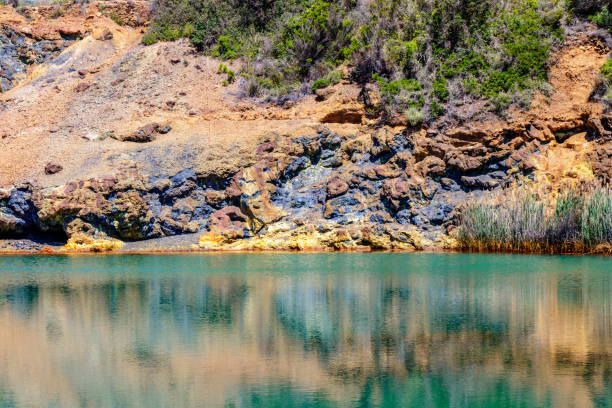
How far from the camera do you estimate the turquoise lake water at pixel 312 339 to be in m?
7.90

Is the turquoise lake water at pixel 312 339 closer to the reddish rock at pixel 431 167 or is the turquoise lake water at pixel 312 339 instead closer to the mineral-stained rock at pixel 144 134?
the reddish rock at pixel 431 167

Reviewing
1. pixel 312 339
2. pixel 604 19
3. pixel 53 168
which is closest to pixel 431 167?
pixel 604 19

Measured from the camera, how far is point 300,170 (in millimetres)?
30094

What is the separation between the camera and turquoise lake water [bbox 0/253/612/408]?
790cm

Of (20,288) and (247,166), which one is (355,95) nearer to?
(247,166)

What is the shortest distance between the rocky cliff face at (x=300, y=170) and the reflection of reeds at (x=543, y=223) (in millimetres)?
2122

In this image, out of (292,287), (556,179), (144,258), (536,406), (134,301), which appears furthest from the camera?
(556,179)

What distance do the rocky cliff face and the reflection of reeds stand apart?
2122mm

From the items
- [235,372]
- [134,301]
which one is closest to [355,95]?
[134,301]

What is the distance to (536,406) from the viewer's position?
290 inches

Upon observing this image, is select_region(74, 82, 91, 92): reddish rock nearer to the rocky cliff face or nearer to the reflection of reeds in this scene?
the rocky cliff face

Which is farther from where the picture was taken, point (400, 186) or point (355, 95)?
point (355, 95)

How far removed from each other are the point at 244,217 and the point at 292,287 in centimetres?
1254

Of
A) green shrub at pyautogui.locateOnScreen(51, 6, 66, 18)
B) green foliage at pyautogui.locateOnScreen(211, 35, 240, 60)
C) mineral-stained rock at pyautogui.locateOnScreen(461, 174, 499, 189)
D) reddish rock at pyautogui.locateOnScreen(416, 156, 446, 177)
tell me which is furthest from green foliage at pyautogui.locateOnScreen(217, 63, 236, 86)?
green shrub at pyautogui.locateOnScreen(51, 6, 66, 18)
